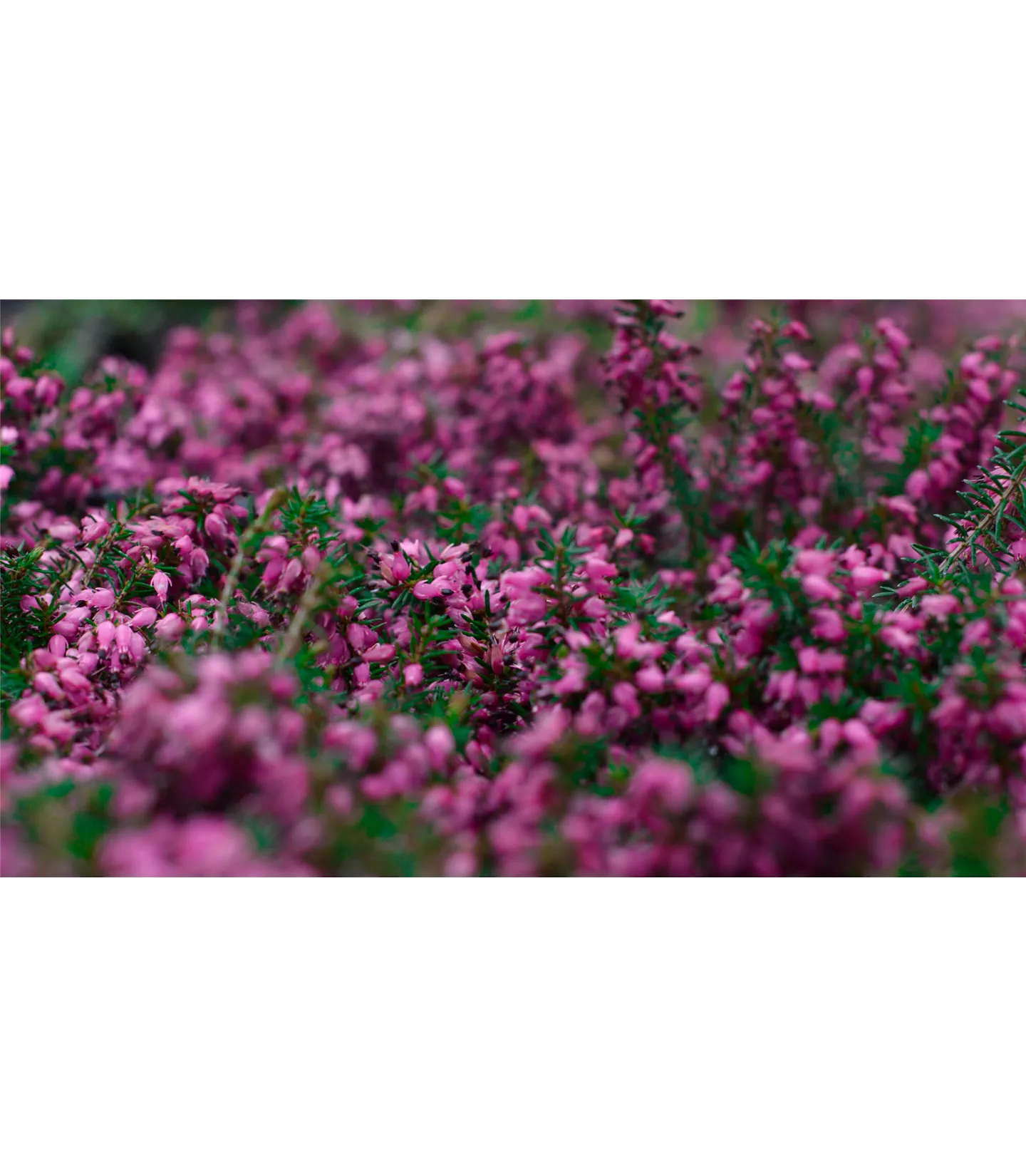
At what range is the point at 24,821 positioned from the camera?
151cm

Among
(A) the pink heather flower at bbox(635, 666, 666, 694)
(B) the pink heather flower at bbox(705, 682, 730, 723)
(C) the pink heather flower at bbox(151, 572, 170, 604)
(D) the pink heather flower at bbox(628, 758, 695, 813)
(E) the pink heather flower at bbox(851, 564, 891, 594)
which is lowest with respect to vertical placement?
(D) the pink heather flower at bbox(628, 758, 695, 813)

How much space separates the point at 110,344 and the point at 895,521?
4672 mm

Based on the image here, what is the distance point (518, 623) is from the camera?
211 cm

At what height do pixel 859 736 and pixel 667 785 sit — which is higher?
pixel 859 736

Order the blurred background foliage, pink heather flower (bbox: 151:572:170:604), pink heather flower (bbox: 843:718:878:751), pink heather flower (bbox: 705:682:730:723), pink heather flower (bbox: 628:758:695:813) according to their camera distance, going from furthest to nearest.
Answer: the blurred background foliage
pink heather flower (bbox: 151:572:170:604)
pink heather flower (bbox: 705:682:730:723)
pink heather flower (bbox: 843:718:878:751)
pink heather flower (bbox: 628:758:695:813)

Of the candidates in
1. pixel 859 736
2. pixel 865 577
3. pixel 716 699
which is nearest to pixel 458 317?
pixel 865 577

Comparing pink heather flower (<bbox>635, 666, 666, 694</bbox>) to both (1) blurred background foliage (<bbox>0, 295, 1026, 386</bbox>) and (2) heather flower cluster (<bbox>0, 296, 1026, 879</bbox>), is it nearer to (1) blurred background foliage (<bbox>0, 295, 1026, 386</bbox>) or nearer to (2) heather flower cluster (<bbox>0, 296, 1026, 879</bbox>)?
(2) heather flower cluster (<bbox>0, 296, 1026, 879</bbox>)

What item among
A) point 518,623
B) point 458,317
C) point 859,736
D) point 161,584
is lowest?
point 859,736

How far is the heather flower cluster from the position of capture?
4.99ft

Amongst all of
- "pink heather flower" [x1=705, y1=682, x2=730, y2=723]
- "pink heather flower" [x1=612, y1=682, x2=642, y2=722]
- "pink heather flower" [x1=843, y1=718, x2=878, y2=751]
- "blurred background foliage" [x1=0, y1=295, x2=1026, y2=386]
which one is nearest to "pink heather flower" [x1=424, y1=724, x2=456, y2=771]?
"pink heather flower" [x1=612, y1=682, x2=642, y2=722]

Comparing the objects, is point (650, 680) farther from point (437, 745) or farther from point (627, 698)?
point (437, 745)
